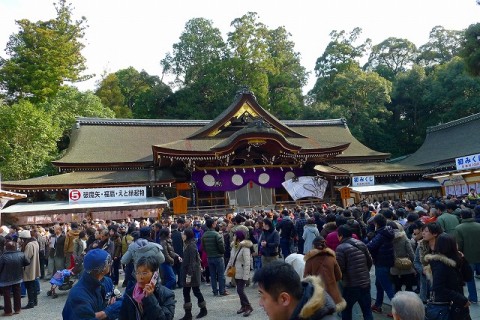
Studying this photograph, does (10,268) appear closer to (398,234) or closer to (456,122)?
(398,234)

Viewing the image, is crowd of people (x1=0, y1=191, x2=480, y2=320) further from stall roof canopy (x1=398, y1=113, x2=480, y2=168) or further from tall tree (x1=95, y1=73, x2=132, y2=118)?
tall tree (x1=95, y1=73, x2=132, y2=118)

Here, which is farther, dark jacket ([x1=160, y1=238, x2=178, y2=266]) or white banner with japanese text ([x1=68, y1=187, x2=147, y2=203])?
white banner with japanese text ([x1=68, y1=187, x2=147, y2=203])

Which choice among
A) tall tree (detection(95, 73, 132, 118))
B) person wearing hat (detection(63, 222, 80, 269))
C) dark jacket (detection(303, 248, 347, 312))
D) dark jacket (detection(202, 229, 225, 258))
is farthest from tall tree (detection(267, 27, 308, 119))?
dark jacket (detection(303, 248, 347, 312))

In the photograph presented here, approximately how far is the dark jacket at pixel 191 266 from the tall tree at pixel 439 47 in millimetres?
48522

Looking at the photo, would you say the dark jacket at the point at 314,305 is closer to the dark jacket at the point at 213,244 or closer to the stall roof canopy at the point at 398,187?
the dark jacket at the point at 213,244

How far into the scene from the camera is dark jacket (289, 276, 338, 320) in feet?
7.48

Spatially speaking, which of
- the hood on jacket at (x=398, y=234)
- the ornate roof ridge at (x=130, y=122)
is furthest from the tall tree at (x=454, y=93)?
the hood on jacket at (x=398, y=234)

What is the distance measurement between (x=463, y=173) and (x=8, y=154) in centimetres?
2476

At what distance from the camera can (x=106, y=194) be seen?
64.3 feet

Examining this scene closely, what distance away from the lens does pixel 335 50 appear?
→ 45.1m

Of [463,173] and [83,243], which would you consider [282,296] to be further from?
[463,173]

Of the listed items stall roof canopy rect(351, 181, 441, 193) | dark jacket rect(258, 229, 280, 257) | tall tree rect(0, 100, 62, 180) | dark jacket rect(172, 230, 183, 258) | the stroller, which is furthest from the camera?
tall tree rect(0, 100, 62, 180)

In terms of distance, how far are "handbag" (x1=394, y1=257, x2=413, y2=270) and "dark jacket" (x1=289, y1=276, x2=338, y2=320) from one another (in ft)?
13.5

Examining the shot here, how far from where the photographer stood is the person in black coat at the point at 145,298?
3.16 meters
